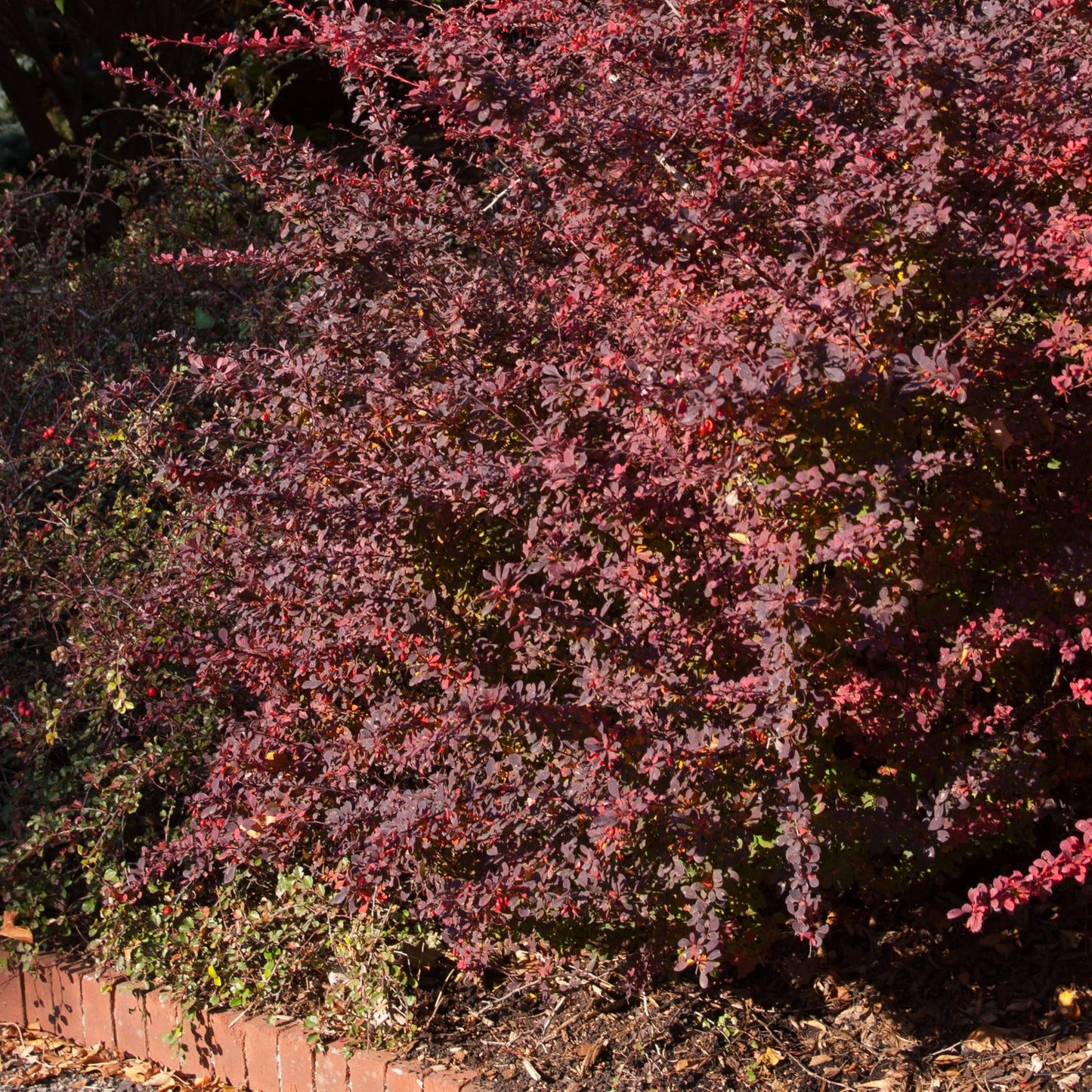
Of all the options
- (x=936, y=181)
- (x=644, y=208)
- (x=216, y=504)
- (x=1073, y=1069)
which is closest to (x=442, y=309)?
(x=644, y=208)

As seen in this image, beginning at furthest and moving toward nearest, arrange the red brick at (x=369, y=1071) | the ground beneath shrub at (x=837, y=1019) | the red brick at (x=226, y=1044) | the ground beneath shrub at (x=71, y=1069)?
the ground beneath shrub at (x=71, y=1069)
the red brick at (x=226, y=1044)
the red brick at (x=369, y=1071)
the ground beneath shrub at (x=837, y=1019)

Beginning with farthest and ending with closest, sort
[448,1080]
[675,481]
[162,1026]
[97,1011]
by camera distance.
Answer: [97,1011] < [162,1026] < [448,1080] < [675,481]

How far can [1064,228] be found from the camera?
2.48 meters

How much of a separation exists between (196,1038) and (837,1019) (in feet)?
6.00

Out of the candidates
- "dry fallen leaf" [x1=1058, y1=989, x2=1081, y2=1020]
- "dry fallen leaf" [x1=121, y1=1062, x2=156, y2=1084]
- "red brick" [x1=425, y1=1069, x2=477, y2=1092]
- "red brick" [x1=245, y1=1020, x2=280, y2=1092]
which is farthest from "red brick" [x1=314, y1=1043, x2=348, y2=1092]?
"dry fallen leaf" [x1=1058, y1=989, x2=1081, y2=1020]

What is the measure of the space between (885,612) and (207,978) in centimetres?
232

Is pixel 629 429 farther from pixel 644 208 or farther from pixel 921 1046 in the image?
pixel 921 1046

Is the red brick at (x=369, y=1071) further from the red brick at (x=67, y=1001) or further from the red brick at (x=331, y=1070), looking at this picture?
the red brick at (x=67, y=1001)

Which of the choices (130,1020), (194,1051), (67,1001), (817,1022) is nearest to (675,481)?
(817,1022)

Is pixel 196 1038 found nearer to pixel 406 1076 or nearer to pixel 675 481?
pixel 406 1076

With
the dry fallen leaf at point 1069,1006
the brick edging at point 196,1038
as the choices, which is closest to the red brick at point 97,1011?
the brick edging at point 196,1038

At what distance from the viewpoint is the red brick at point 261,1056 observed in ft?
11.3

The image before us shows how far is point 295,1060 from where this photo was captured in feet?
11.2

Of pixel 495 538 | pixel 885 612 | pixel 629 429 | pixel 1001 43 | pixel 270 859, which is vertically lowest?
pixel 270 859
